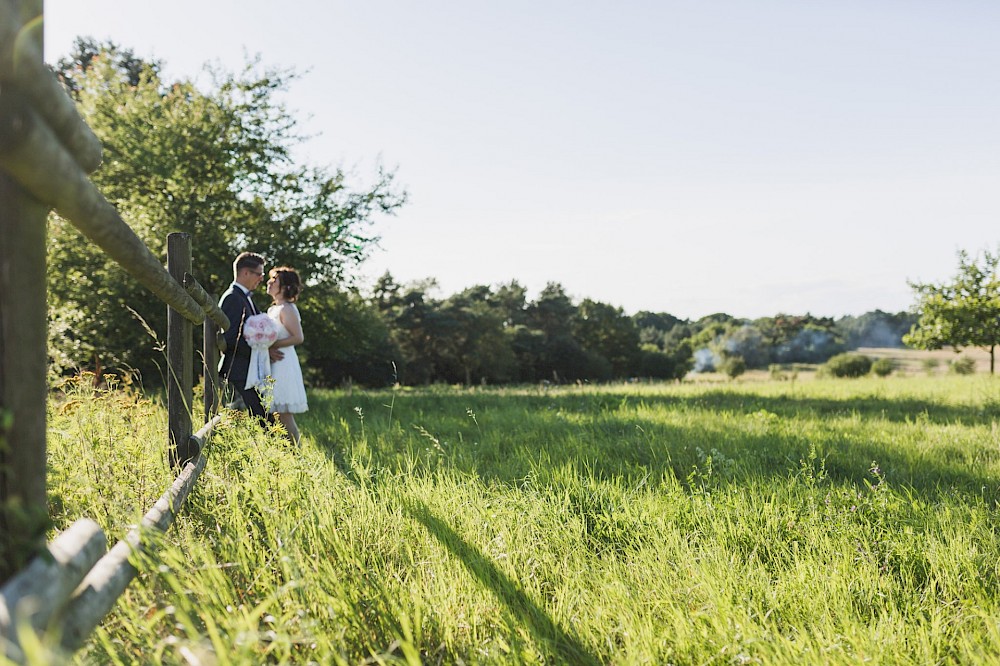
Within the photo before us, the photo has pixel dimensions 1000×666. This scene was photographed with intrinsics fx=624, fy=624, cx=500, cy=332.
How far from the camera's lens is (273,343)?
5828mm

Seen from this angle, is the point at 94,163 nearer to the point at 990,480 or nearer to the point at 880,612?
the point at 880,612

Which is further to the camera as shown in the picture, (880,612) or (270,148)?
(270,148)

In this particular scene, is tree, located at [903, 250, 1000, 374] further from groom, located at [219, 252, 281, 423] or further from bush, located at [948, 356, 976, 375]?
groom, located at [219, 252, 281, 423]

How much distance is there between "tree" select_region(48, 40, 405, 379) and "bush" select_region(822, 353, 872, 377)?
34.6 metres

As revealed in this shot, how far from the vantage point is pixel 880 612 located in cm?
Result: 245

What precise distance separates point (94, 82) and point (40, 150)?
17.9 m

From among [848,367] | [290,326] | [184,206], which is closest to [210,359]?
[290,326]

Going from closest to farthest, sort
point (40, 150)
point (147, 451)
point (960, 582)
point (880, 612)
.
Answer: point (40, 150)
point (880, 612)
point (960, 582)
point (147, 451)

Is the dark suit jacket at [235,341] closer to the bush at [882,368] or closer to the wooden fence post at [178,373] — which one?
the wooden fence post at [178,373]

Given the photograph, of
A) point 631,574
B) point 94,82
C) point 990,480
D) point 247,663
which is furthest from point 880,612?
point 94,82

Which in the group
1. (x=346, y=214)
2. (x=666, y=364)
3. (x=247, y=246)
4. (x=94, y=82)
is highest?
(x=94, y=82)

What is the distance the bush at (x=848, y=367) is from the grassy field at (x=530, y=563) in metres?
39.6

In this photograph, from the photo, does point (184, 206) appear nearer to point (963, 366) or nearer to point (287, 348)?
point (287, 348)

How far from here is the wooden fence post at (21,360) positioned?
1246mm
